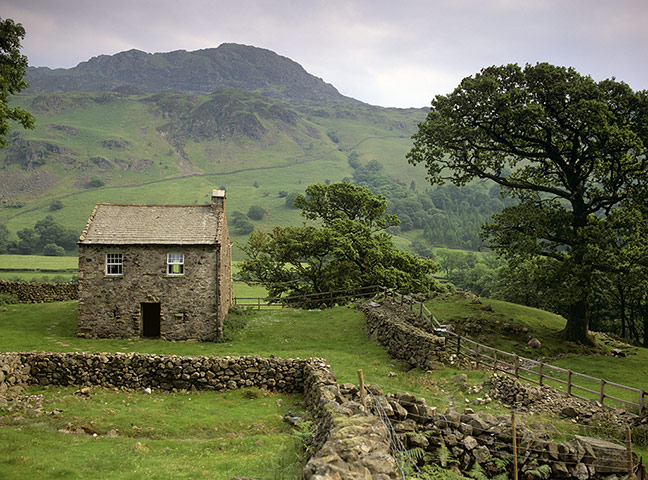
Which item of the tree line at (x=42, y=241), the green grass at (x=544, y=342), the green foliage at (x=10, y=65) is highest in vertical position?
the green foliage at (x=10, y=65)

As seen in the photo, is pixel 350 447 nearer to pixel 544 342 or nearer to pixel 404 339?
pixel 404 339

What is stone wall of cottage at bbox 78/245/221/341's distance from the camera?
100 ft

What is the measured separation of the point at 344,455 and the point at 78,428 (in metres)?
11.0

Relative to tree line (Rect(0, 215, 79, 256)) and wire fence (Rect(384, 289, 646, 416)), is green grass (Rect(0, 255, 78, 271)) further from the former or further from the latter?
wire fence (Rect(384, 289, 646, 416))

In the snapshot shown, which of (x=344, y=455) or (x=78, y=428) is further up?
(x=344, y=455)

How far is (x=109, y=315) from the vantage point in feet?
100

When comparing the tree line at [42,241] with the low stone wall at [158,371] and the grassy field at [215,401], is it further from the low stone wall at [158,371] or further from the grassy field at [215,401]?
the low stone wall at [158,371]

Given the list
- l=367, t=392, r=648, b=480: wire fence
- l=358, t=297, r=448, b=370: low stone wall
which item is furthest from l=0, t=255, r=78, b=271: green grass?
l=367, t=392, r=648, b=480: wire fence

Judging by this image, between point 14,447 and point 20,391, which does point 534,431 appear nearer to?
point 14,447

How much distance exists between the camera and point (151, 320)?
33375 mm

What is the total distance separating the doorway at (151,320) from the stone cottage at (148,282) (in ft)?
3.39

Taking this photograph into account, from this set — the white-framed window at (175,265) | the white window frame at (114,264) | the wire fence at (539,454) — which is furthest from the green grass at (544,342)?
the white window frame at (114,264)

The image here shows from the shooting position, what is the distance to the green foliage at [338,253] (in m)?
43.2

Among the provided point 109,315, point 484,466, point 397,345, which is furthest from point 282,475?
point 109,315
